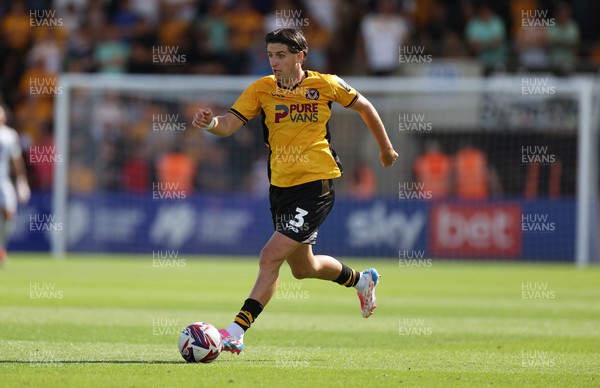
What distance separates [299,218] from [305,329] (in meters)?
2.31

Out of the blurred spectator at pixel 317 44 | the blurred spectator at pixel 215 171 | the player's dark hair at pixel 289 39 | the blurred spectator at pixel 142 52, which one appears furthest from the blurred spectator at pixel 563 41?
the player's dark hair at pixel 289 39

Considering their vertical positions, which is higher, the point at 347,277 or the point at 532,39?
the point at 532,39

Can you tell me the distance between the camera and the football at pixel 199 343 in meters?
7.97

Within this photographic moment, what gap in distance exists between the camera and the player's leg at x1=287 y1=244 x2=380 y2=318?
9.05 metres

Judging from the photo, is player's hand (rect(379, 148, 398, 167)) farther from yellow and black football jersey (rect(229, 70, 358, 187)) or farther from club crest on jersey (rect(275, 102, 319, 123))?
club crest on jersey (rect(275, 102, 319, 123))

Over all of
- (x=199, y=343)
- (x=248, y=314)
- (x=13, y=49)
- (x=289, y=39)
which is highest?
(x=13, y=49)

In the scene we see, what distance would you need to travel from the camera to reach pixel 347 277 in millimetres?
9633

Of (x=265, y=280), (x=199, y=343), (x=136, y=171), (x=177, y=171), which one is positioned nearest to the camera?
(x=199, y=343)

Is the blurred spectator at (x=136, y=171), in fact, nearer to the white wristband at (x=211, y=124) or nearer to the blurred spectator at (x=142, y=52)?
the blurred spectator at (x=142, y=52)

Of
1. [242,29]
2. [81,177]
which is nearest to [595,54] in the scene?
[242,29]

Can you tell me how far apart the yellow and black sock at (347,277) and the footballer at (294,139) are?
39 centimetres

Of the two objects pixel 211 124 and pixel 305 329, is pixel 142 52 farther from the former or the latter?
pixel 211 124

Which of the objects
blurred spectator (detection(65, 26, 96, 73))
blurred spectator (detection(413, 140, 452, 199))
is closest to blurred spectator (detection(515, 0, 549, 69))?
blurred spectator (detection(413, 140, 452, 199))

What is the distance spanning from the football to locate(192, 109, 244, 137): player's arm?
5.15ft
